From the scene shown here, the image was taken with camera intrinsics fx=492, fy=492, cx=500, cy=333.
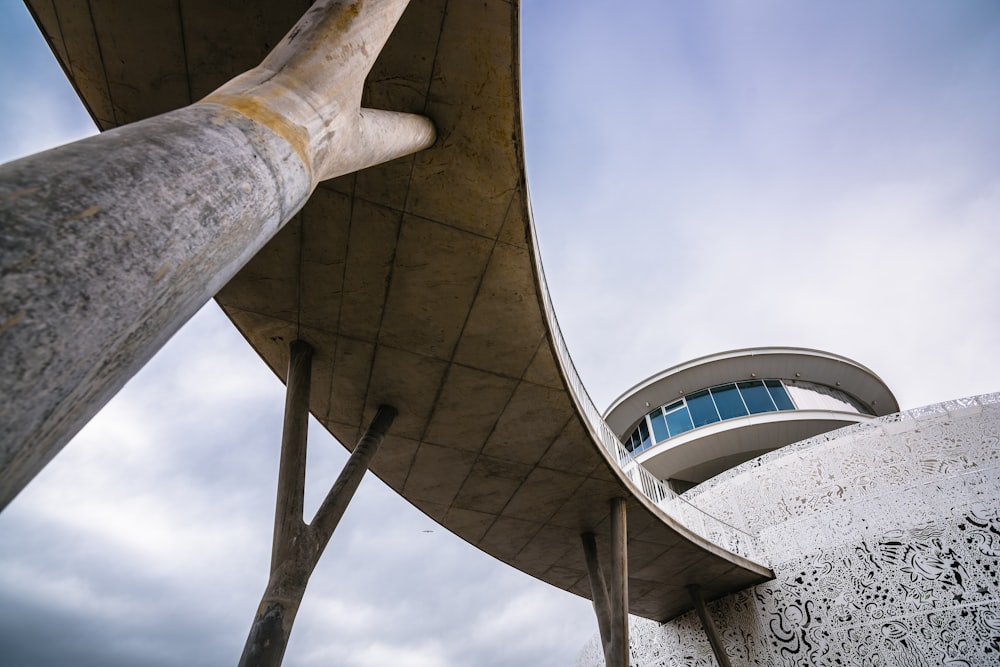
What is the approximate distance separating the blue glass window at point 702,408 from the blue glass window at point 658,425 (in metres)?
1.48

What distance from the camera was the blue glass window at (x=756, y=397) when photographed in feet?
77.6

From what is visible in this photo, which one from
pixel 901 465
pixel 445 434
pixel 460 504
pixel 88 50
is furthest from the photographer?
pixel 901 465

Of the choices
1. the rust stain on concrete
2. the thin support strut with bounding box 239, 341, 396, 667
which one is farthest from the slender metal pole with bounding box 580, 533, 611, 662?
the rust stain on concrete

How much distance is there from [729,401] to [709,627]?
13940 mm

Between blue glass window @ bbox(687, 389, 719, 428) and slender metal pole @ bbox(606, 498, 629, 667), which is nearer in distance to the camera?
slender metal pole @ bbox(606, 498, 629, 667)

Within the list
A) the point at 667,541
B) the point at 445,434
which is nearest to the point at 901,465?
the point at 667,541

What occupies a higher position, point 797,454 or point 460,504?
point 797,454

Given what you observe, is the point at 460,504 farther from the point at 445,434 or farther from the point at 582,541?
the point at 582,541

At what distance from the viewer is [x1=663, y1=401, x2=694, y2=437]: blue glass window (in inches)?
962

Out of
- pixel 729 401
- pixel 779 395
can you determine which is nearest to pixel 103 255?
pixel 729 401

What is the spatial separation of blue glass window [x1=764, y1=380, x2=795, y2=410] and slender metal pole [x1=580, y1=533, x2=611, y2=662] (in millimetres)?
16917

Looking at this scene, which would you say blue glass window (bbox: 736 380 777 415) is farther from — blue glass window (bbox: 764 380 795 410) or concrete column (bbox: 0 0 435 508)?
concrete column (bbox: 0 0 435 508)

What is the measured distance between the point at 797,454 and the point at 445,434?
444 inches

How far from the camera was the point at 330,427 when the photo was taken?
29.4 feet
